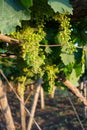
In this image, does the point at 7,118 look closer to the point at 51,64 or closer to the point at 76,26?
the point at 51,64

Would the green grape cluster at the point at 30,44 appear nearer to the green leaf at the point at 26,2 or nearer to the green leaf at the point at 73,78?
the green leaf at the point at 26,2

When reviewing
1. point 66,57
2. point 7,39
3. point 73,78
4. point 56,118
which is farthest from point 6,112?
point 56,118

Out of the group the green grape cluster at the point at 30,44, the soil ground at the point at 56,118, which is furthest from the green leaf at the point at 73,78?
the soil ground at the point at 56,118

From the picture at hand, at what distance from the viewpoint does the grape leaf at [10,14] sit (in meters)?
0.96

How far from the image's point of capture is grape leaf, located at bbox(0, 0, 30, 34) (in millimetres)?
958

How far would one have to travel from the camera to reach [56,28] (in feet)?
4.58

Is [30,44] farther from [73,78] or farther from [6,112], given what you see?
[6,112]

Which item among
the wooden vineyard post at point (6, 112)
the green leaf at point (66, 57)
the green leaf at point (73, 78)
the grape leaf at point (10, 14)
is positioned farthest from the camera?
the wooden vineyard post at point (6, 112)

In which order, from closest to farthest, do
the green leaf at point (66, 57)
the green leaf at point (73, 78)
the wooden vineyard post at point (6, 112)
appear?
the green leaf at point (66, 57)
the green leaf at point (73, 78)
the wooden vineyard post at point (6, 112)

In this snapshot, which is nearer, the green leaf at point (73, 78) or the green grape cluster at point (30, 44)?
the green grape cluster at point (30, 44)

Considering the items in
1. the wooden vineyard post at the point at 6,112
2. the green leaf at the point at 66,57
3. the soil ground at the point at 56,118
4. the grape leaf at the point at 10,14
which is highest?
the grape leaf at the point at 10,14

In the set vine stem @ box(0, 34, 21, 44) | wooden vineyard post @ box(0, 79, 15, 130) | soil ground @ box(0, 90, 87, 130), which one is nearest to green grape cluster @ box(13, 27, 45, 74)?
vine stem @ box(0, 34, 21, 44)

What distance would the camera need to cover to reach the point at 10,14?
0.97 m

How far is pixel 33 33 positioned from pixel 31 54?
0.09 metres
